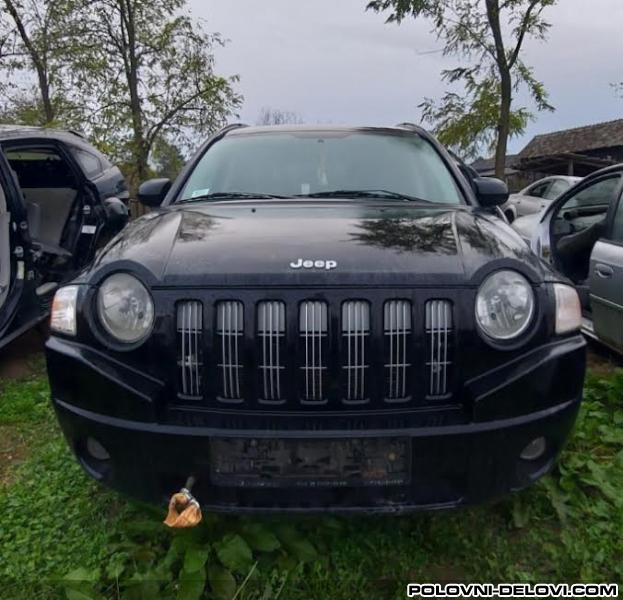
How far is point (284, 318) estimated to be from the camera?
1919mm


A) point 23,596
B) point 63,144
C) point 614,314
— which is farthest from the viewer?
point 63,144

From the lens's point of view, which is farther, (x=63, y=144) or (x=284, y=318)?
(x=63, y=144)

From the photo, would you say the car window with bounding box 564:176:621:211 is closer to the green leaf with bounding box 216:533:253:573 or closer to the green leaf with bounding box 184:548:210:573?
the green leaf with bounding box 216:533:253:573

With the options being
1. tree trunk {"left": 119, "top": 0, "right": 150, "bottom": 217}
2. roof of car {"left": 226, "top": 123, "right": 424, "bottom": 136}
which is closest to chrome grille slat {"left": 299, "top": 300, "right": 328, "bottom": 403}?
roof of car {"left": 226, "top": 123, "right": 424, "bottom": 136}

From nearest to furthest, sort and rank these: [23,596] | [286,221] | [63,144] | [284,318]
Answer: [284,318] < [23,596] < [286,221] < [63,144]

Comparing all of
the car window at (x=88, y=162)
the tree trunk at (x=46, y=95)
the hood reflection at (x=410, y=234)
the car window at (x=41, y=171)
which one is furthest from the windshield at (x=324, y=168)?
the tree trunk at (x=46, y=95)

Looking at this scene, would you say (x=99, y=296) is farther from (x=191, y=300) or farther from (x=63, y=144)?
(x=63, y=144)

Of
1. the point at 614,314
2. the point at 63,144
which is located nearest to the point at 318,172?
the point at 614,314

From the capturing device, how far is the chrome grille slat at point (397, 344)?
75.4 inches

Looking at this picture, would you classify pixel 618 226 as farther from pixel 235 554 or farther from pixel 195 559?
pixel 195 559

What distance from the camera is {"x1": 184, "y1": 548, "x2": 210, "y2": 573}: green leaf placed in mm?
2018

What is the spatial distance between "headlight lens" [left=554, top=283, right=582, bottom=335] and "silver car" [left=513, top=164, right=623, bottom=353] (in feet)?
5.49

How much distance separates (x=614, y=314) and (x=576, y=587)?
209 centimetres

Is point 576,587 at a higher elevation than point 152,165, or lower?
lower
